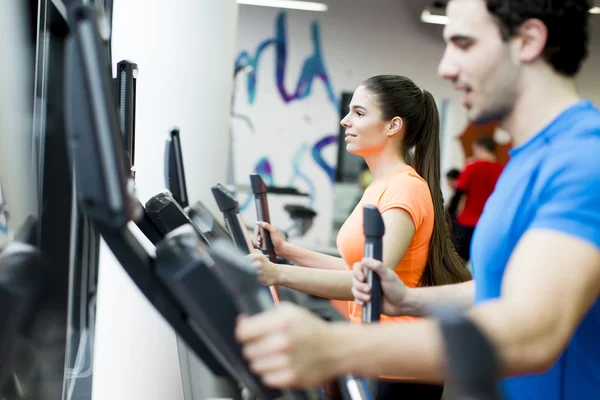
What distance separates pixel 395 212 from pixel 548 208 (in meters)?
0.93

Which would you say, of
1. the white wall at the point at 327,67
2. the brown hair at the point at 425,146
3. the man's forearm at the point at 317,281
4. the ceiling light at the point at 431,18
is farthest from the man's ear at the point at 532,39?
the ceiling light at the point at 431,18

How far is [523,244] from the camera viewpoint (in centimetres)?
88

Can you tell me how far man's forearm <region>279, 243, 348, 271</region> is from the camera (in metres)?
2.10

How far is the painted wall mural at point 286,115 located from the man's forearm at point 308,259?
508 cm

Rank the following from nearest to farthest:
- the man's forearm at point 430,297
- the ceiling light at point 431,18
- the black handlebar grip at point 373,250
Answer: the black handlebar grip at point 373,250 < the man's forearm at point 430,297 < the ceiling light at point 431,18

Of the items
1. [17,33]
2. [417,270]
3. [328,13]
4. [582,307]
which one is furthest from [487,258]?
[328,13]

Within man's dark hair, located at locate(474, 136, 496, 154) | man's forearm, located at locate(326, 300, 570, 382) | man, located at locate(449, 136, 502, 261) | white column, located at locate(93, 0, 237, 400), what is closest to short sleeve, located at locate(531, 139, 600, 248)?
man's forearm, located at locate(326, 300, 570, 382)

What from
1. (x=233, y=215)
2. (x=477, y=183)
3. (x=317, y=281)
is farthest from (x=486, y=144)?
(x=233, y=215)

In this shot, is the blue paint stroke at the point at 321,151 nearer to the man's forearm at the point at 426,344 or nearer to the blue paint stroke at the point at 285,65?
the blue paint stroke at the point at 285,65

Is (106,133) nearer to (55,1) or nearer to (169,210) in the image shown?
(169,210)

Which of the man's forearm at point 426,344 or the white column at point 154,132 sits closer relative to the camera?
the man's forearm at point 426,344

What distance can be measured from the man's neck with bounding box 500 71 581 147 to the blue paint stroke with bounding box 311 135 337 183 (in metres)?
6.30

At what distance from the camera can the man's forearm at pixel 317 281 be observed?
69.4 inches

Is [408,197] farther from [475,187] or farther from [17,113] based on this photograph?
[475,187]
